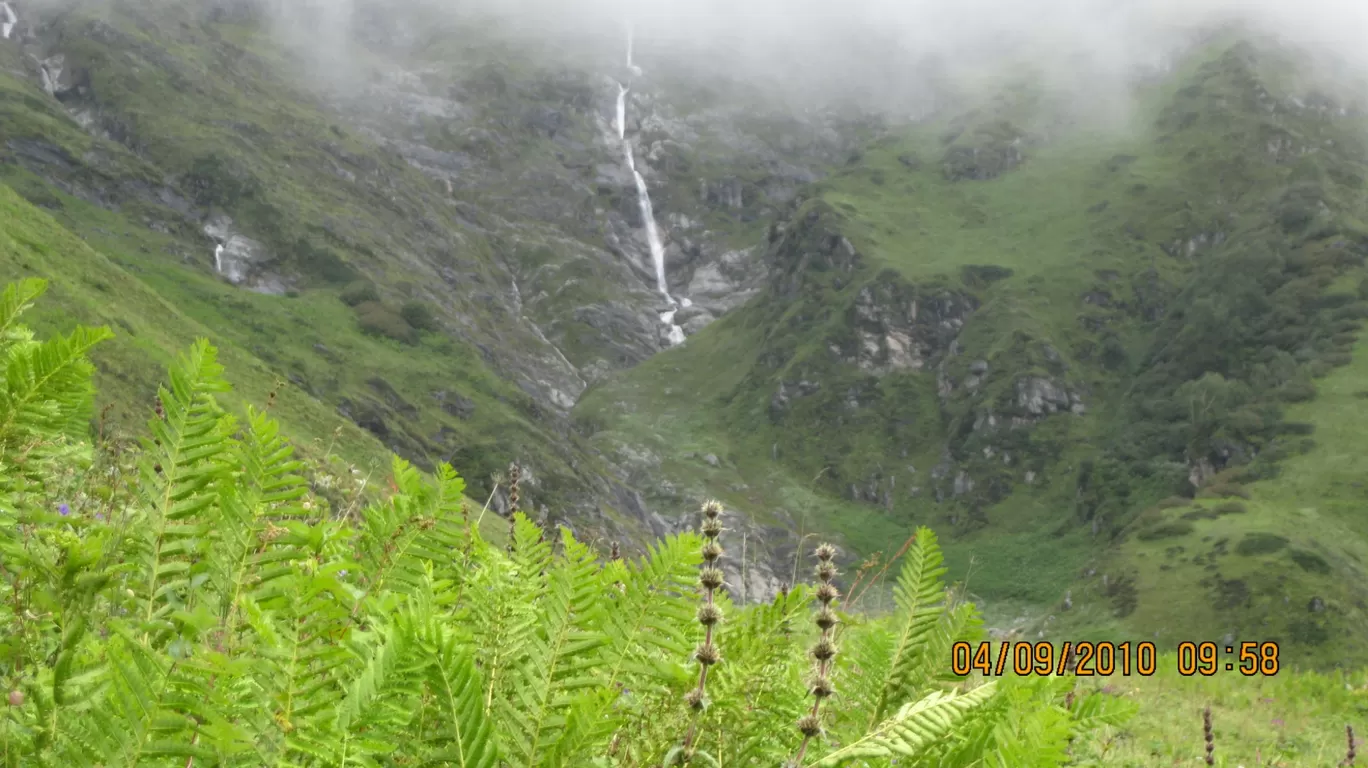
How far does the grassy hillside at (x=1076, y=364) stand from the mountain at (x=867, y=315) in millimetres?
514

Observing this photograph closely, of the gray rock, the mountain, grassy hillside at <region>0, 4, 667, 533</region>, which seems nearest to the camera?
the mountain

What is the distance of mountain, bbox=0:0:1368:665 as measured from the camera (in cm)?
7894

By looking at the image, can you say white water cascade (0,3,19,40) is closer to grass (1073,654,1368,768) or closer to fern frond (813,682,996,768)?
grass (1073,654,1368,768)

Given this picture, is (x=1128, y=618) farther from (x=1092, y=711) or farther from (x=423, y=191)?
(x=423, y=191)

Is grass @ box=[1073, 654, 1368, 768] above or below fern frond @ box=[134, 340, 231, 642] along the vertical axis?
above

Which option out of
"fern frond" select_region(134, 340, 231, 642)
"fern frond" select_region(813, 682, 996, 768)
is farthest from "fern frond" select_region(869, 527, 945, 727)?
"fern frond" select_region(134, 340, 231, 642)

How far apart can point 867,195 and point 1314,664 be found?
133 meters

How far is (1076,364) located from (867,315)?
3117 centimetres

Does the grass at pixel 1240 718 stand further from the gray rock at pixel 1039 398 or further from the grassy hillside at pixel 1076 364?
the gray rock at pixel 1039 398

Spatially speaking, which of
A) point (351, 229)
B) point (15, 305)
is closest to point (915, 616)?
point (15, 305)

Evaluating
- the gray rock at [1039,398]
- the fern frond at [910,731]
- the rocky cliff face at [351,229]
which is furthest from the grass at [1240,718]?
the gray rock at [1039,398]

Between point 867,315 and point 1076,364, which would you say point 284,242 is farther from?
point 1076,364

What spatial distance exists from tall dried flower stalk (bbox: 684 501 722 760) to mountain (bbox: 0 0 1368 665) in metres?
47.1

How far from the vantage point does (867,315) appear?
144 meters
